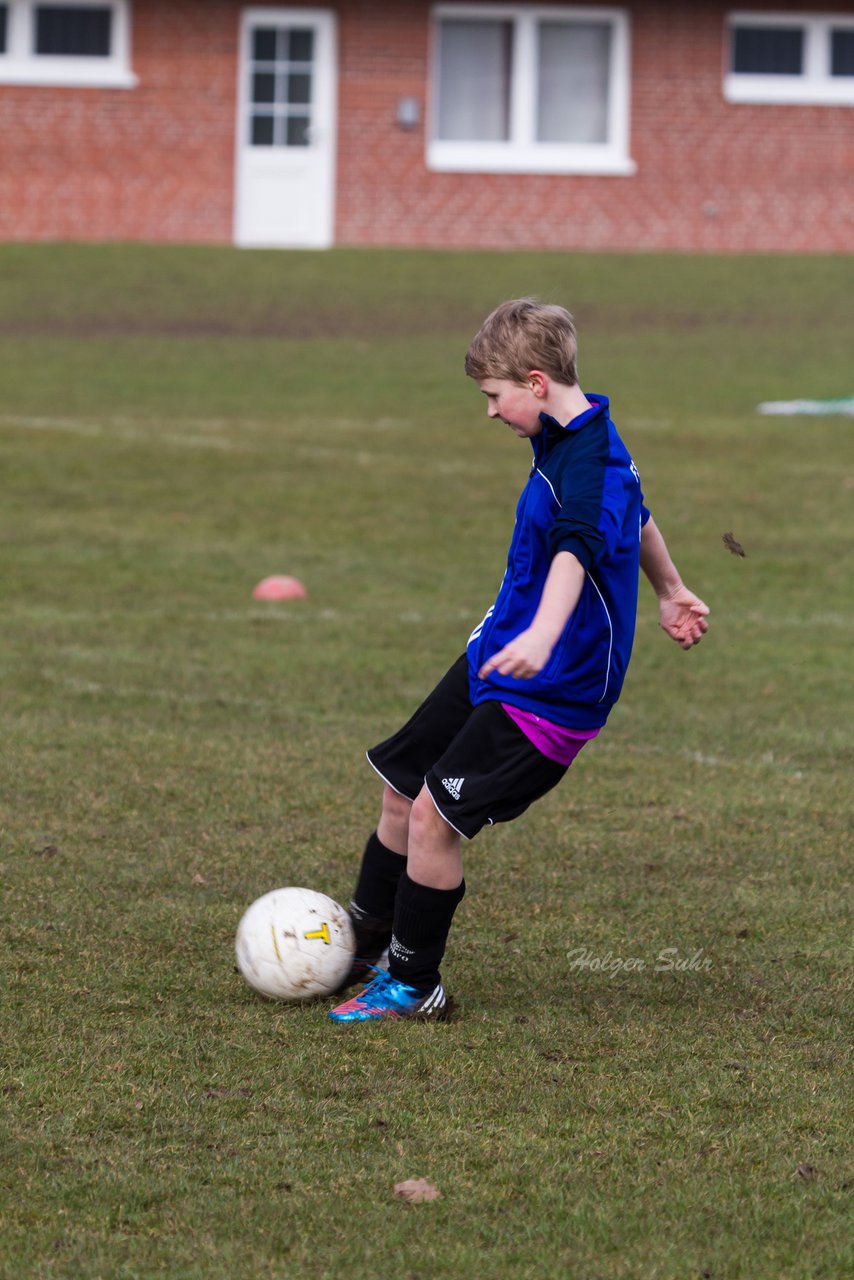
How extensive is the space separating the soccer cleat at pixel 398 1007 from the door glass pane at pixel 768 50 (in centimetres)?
2564

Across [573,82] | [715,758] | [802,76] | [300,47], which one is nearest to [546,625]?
[715,758]

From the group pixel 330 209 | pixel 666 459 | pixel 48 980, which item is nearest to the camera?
pixel 48 980

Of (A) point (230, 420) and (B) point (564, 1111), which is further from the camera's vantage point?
(A) point (230, 420)

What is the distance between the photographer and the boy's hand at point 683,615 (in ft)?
16.4

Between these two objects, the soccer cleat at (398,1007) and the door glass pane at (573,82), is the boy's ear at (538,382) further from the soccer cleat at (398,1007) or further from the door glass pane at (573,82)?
the door glass pane at (573,82)

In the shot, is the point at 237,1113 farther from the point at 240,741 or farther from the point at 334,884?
the point at 240,741

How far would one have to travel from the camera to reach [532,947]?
5.38 metres

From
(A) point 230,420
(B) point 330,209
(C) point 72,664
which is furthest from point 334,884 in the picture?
(B) point 330,209

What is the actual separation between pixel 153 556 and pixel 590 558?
821 cm

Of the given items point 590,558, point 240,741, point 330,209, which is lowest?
point 240,741

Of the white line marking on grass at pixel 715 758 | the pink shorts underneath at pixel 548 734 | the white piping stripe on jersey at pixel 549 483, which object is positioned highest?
the white piping stripe on jersey at pixel 549 483

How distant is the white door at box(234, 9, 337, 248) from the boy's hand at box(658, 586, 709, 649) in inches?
905

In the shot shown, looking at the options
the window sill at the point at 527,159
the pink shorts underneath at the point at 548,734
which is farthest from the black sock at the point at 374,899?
the window sill at the point at 527,159

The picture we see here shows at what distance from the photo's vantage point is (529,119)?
2781 cm
